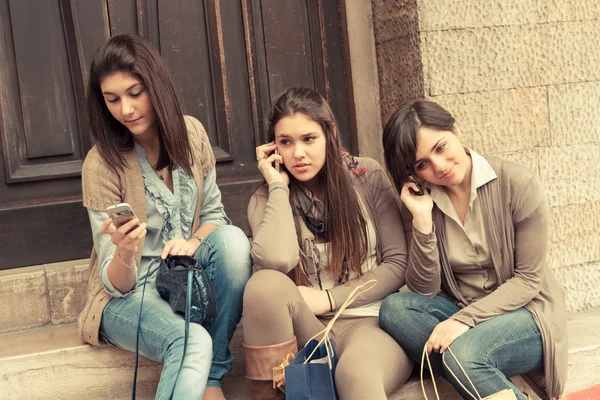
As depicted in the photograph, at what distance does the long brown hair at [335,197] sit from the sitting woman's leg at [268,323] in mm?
271

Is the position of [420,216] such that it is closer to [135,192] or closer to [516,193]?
[516,193]

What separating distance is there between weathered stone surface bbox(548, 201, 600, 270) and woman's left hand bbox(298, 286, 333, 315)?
137 centimetres

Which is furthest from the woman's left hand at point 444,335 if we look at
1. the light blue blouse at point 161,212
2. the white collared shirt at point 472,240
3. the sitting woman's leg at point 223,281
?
the light blue blouse at point 161,212

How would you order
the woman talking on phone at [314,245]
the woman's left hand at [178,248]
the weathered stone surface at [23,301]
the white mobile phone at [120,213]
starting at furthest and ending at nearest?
the weathered stone surface at [23,301]
the woman's left hand at [178,248]
the woman talking on phone at [314,245]
the white mobile phone at [120,213]

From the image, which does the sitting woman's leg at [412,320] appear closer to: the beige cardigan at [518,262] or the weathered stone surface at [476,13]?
the beige cardigan at [518,262]

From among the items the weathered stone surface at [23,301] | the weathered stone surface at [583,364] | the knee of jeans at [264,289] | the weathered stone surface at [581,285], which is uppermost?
the knee of jeans at [264,289]

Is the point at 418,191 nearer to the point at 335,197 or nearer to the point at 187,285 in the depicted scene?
the point at 335,197

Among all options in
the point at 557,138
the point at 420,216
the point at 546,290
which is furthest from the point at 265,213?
the point at 557,138

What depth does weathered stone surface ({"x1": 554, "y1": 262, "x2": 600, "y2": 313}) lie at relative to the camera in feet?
12.1

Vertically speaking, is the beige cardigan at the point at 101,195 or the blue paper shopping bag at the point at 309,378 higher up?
the beige cardigan at the point at 101,195

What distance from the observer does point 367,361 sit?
254cm

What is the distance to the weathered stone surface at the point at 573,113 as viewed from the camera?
3642 mm

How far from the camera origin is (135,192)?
2.86m

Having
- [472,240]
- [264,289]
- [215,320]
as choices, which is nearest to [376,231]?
[472,240]
